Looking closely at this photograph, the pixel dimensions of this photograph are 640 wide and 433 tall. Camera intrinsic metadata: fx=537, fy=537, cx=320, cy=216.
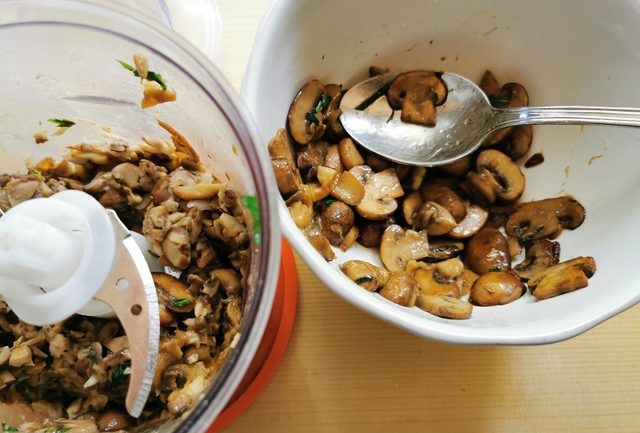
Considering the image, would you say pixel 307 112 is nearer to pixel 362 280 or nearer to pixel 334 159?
pixel 334 159

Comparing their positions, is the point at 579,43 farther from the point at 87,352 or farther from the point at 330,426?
the point at 87,352

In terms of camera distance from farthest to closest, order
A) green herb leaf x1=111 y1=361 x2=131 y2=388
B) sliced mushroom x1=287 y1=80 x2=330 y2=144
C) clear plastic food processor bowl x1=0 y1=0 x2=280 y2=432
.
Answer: sliced mushroom x1=287 y1=80 x2=330 y2=144 → green herb leaf x1=111 y1=361 x2=131 y2=388 → clear plastic food processor bowl x1=0 y1=0 x2=280 y2=432

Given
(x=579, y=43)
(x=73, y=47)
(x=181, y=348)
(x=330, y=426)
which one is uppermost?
(x=579, y=43)

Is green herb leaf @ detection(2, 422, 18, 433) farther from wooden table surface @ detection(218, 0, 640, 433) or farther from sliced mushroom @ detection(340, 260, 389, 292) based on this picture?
sliced mushroom @ detection(340, 260, 389, 292)

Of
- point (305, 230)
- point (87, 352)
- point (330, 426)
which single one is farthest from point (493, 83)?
point (87, 352)

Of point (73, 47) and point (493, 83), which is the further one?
point (493, 83)

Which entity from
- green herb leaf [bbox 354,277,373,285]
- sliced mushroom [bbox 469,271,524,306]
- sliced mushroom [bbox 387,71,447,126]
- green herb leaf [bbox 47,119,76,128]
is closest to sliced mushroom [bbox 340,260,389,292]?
green herb leaf [bbox 354,277,373,285]
